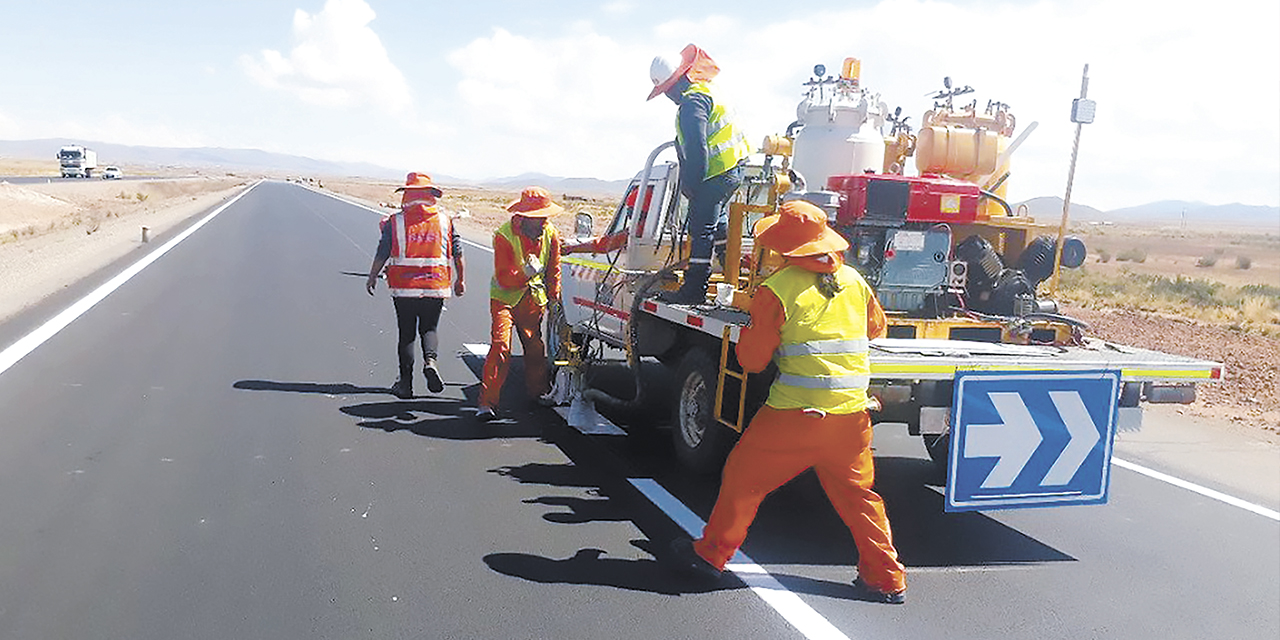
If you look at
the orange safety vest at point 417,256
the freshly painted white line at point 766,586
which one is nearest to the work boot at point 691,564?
the freshly painted white line at point 766,586

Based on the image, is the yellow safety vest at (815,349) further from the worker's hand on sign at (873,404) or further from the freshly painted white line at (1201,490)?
the freshly painted white line at (1201,490)

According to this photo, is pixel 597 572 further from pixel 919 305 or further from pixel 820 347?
pixel 919 305

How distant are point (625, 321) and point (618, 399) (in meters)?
1.20

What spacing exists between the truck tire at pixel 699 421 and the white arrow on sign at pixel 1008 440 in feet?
5.35

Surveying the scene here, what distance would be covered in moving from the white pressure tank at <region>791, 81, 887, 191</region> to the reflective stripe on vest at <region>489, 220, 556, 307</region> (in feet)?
6.91

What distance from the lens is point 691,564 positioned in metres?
5.20

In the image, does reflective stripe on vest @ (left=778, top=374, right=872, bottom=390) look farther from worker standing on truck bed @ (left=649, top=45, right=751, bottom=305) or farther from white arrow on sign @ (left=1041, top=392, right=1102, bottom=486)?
worker standing on truck bed @ (left=649, top=45, right=751, bottom=305)

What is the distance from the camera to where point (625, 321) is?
26.8 ft

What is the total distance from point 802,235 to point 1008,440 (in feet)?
5.50

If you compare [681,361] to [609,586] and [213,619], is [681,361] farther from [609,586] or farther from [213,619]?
[213,619]

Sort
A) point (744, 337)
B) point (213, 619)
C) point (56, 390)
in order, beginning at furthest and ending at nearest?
point (56, 390) → point (744, 337) → point (213, 619)

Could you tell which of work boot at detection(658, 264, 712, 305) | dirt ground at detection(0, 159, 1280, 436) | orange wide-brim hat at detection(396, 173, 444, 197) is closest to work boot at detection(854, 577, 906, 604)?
work boot at detection(658, 264, 712, 305)

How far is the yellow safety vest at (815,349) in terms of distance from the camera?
16.3 ft

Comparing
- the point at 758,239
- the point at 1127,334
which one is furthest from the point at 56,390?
the point at 1127,334
